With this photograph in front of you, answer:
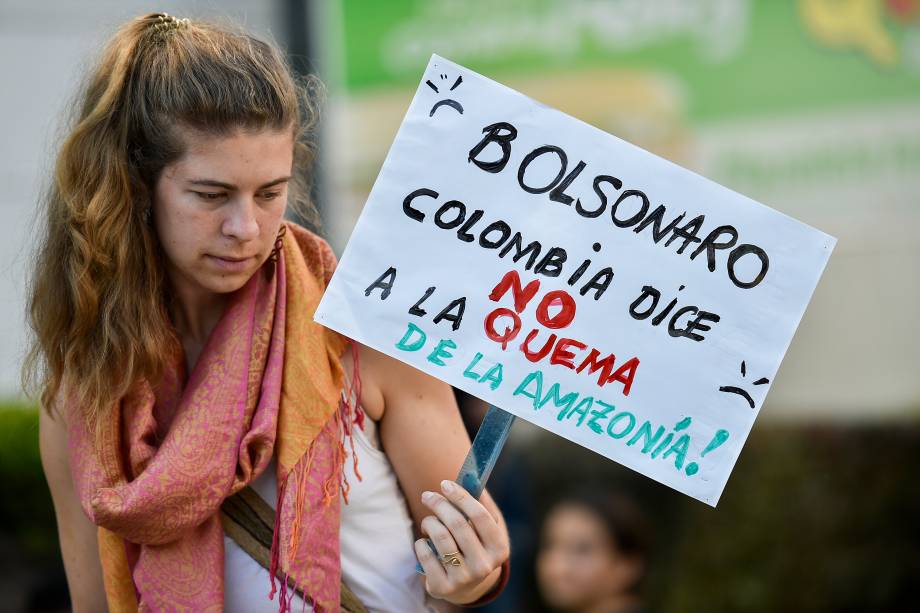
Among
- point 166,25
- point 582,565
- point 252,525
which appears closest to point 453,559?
point 252,525

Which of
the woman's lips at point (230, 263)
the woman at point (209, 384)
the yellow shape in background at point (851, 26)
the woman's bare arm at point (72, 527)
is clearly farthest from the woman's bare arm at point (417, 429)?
the yellow shape in background at point (851, 26)

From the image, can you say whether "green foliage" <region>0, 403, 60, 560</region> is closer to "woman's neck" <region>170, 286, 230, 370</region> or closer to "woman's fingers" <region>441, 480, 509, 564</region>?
"woman's neck" <region>170, 286, 230, 370</region>

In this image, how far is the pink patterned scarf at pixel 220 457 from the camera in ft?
6.55

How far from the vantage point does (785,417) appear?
19.5ft

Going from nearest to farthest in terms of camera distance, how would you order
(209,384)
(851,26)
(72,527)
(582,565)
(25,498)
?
(209,384) → (72,527) → (582,565) → (25,498) → (851,26)

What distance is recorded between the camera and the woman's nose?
6.42ft

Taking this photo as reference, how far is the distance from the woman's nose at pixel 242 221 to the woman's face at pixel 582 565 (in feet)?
8.33

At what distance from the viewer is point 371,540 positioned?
2146 millimetres

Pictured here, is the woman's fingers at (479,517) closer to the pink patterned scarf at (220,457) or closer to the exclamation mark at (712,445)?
the pink patterned scarf at (220,457)

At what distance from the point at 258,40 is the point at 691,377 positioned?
97cm

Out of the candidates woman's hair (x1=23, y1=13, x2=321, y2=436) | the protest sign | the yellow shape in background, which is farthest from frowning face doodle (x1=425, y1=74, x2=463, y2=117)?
the yellow shape in background

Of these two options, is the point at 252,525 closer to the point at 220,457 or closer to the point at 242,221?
the point at 220,457

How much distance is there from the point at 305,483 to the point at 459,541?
0.91ft

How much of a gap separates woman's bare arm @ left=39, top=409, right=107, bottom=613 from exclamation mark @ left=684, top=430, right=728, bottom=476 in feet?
3.54
